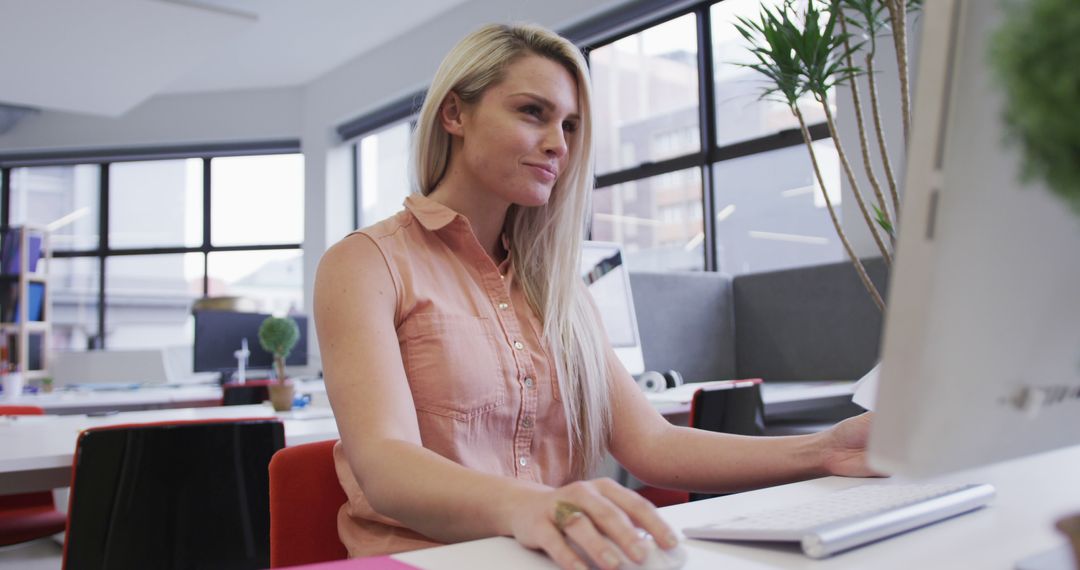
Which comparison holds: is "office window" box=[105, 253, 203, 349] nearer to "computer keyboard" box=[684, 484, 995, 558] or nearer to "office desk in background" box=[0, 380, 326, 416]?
"office desk in background" box=[0, 380, 326, 416]

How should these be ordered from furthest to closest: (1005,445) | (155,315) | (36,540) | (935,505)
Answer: (155,315) → (36,540) → (935,505) → (1005,445)

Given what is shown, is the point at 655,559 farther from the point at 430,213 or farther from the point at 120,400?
the point at 120,400

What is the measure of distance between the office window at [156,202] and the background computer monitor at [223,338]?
3.51 m

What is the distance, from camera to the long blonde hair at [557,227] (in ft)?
3.64

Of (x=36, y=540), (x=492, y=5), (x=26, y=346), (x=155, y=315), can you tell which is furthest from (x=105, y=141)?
(x=36, y=540)

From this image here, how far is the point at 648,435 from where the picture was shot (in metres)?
1.09

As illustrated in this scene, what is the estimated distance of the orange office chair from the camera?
6.20 feet

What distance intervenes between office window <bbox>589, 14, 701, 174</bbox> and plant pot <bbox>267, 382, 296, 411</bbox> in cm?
274

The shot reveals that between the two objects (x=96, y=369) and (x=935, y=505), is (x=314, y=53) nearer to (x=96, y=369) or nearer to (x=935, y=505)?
(x=96, y=369)

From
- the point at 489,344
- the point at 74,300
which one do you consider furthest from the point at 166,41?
the point at 489,344

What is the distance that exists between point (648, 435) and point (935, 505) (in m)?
0.48

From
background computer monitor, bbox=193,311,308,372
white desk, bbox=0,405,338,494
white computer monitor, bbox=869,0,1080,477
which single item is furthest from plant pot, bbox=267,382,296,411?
white computer monitor, bbox=869,0,1080,477

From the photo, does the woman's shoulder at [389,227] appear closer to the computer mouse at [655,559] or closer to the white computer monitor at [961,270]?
the computer mouse at [655,559]

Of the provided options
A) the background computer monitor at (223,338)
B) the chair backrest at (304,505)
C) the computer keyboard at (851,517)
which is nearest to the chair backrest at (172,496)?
the chair backrest at (304,505)
